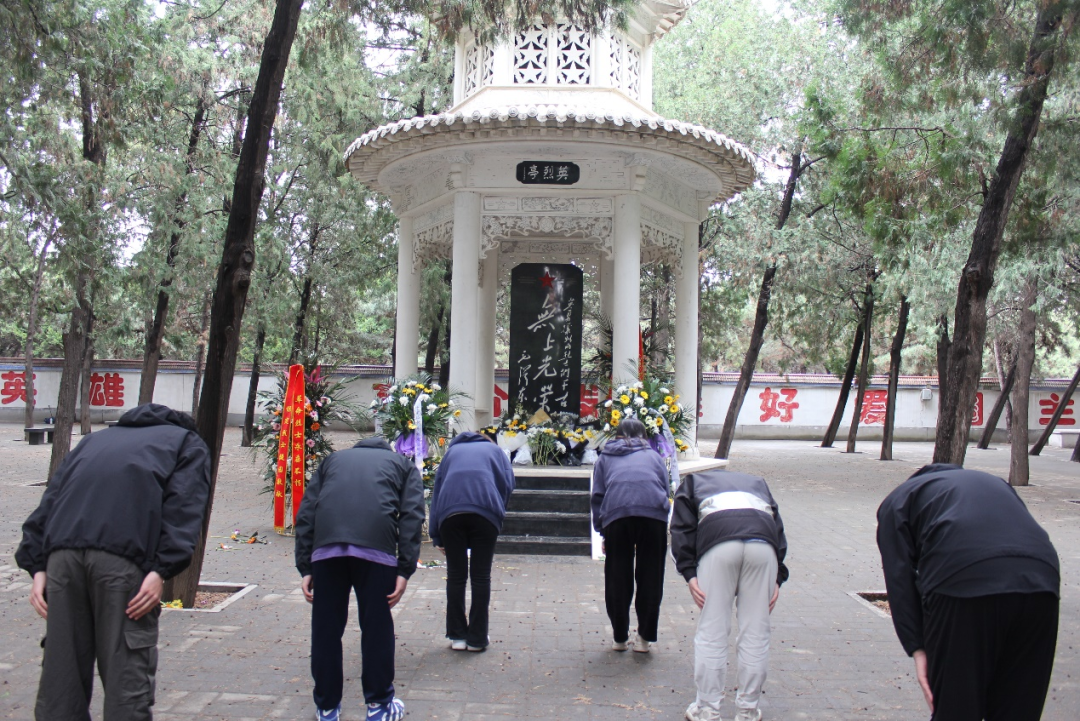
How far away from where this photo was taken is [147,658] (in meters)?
3.34

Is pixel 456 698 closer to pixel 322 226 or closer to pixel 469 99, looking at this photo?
pixel 469 99

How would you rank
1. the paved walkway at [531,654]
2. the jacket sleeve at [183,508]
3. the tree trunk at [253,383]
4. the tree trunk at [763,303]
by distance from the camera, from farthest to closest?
the tree trunk at [253,383]
the tree trunk at [763,303]
the paved walkway at [531,654]
the jacket sleeve at [183,508]

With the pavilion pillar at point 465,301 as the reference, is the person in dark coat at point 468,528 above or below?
below

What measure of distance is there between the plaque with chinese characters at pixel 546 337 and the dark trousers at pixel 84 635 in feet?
24.8

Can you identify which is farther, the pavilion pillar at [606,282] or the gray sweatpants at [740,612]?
the pavilion pillar at [606,282]

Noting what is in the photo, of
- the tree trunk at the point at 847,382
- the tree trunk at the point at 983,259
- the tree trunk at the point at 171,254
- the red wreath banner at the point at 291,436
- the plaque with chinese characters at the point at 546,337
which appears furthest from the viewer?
the tree trunk at the point at 847,382

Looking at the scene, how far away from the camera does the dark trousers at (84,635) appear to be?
326 cm

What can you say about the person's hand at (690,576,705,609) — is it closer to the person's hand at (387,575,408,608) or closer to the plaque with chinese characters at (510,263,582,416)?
the person's hand at (387,575,408,608)

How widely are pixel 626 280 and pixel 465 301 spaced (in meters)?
1.80

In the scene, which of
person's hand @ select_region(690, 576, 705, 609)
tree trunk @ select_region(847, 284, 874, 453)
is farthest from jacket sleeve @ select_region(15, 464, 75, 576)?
tree trunk @ select_region(847, 284, 874, 453)

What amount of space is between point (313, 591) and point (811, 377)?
85.6ft

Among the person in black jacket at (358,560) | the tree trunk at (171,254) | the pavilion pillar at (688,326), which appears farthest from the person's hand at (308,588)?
the tree trunk at (171,254)

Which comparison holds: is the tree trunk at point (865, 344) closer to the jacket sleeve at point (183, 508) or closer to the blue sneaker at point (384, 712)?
the blue sneaker at point (384, 712)

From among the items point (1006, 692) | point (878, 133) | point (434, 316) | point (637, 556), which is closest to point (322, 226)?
point (434, 316)
